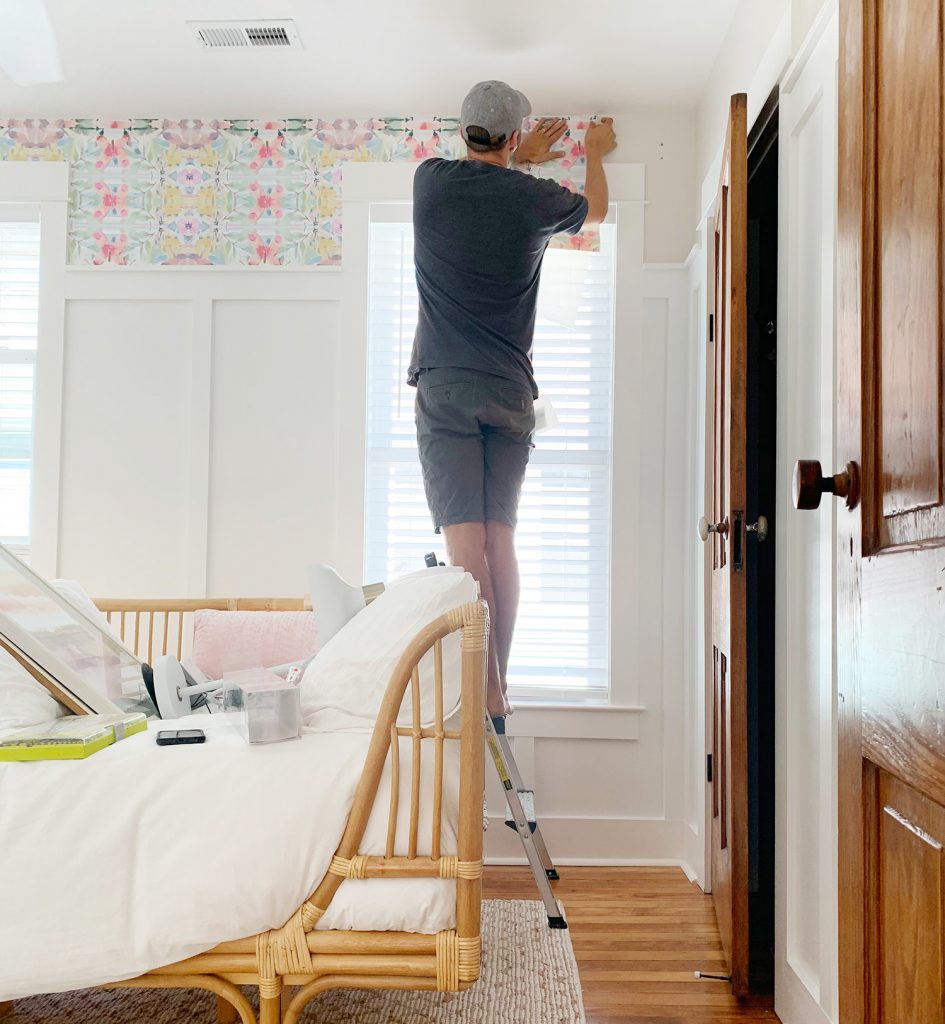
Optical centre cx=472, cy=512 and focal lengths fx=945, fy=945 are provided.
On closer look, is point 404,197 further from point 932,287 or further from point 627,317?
point 932,287

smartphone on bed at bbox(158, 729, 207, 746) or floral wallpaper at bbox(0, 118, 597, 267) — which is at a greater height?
floral wallpaper at bbox(0, 118, 597, 267)

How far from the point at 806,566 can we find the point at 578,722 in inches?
60.0

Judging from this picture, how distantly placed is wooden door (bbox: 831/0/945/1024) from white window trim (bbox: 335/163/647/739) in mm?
2283

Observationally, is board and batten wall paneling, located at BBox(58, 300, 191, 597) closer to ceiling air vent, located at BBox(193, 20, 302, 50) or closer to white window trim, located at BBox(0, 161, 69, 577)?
white window trim, located at BBox(0, 161, 69, 577)

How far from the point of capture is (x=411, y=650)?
160 cm

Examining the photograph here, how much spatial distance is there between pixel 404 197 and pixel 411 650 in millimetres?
2272

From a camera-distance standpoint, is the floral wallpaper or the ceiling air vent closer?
the ceiling air vent

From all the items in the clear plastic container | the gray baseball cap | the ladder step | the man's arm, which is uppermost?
the man's arm

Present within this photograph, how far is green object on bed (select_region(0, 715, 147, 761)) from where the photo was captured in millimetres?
1546

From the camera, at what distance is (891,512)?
0.88 metres

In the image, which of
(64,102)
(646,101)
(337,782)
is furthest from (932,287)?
(64,102)

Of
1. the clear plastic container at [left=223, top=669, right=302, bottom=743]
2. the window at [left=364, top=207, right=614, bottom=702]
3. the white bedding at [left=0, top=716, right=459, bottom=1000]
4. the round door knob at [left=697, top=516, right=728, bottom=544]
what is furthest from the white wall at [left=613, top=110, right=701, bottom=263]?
the white bedding at [left=0, top=716, right=459, bottom=1000]

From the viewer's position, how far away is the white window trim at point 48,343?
3.43m

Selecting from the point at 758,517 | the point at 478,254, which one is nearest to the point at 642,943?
the point at 758,517
